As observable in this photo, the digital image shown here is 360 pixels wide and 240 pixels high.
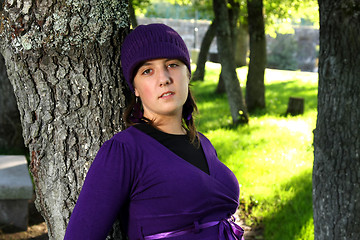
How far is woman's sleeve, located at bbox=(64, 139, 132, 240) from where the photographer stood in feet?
4.91

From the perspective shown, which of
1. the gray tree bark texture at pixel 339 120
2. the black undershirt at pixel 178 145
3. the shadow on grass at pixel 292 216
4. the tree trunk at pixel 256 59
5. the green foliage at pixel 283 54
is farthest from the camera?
the green foliage at pixel 283 54

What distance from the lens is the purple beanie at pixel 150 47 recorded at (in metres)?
1.67

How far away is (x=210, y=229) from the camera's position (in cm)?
170

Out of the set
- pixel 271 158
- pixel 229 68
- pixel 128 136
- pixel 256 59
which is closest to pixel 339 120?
pixel 128 136

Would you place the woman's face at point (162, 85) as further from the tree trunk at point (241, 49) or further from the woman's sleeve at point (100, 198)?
the tree trunk at point (241, 49)

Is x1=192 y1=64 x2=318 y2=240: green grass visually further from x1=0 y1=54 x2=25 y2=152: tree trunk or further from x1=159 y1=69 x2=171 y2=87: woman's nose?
x1=0 y1=54 x2=25 y2=152: tree trunk

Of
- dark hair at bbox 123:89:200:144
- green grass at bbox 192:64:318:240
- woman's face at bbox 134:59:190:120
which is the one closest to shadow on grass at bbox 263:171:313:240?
green grass at bbox 192:64:318:240

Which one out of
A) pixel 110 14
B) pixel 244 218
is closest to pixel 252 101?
pixel 244 218

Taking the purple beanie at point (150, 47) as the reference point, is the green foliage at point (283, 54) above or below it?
below

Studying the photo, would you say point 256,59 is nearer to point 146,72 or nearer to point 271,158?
point 271,158

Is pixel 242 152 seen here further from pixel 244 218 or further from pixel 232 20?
pixel 232 20

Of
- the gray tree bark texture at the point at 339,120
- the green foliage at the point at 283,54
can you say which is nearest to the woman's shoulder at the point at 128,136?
the gray tree bark texture at the point at 339,120

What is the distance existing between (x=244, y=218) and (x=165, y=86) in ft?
11.8

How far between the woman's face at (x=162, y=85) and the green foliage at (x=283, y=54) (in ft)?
82.7
